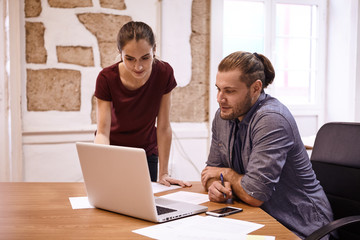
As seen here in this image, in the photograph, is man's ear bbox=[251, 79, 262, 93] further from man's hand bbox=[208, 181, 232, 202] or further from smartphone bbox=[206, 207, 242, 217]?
smartphone bbox=[206, 207, 242, 217]

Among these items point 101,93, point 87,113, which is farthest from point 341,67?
point 101,93

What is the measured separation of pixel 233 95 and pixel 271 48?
237cm

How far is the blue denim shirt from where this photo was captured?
1522 mm

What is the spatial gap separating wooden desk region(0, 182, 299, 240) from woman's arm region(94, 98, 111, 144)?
449 mm

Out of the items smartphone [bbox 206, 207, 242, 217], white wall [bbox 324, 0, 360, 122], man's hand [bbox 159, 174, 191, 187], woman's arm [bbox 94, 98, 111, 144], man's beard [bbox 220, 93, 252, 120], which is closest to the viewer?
smartphone [bbox 206, 207, 242, 217]

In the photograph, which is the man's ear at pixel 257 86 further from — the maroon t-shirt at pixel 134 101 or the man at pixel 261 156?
the maroon t-shirt at pixel 134 101

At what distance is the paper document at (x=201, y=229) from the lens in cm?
116

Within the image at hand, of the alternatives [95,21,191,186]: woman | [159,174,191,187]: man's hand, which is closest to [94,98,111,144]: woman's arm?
[95,21,191,186]: woman

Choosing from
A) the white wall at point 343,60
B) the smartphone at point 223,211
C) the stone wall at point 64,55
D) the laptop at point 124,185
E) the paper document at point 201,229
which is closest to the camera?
the paper document at point 201,229

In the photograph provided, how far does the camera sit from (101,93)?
2.15m

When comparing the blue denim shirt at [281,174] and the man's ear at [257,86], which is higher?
the man's ear at [257,86]

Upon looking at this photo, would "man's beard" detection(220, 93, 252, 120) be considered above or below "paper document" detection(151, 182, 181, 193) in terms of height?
above

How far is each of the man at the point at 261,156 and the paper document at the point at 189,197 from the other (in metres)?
0.05

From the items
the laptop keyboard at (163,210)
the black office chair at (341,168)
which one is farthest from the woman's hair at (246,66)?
the laptop keyboard at (163,210)
